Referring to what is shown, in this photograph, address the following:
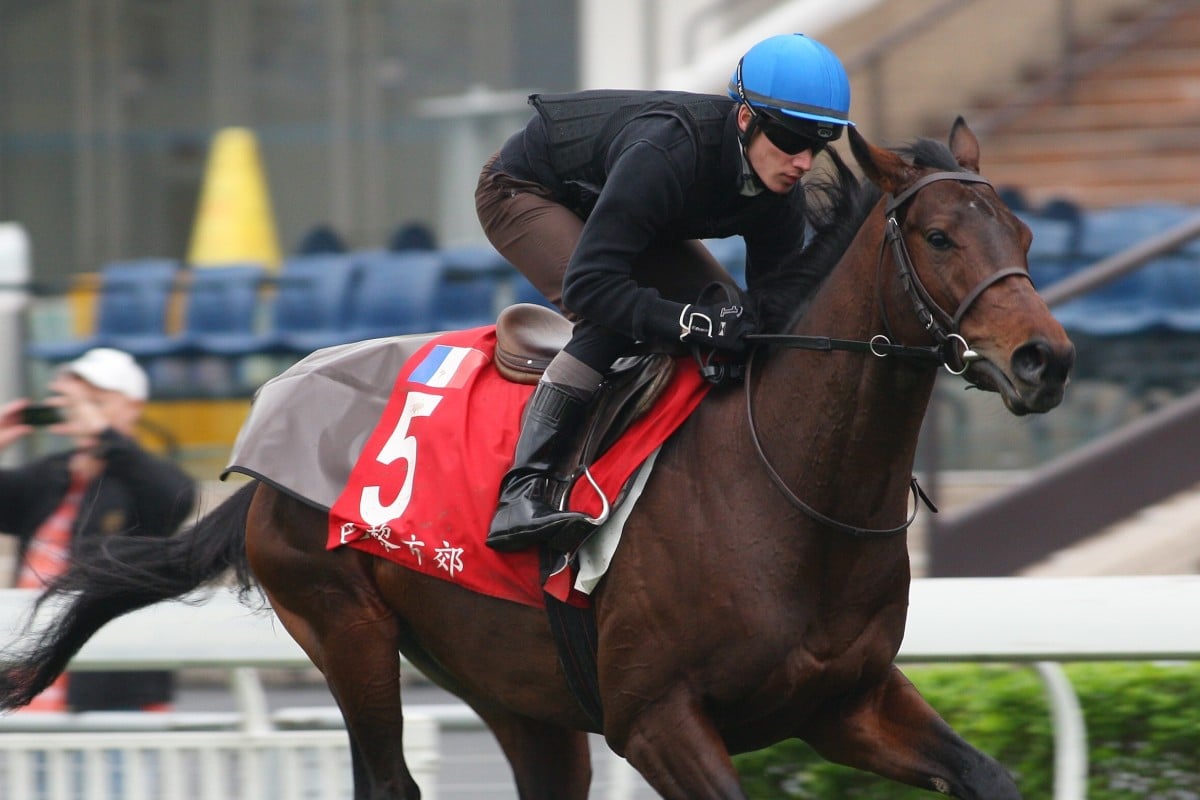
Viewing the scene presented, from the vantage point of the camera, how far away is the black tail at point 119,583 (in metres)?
4.66

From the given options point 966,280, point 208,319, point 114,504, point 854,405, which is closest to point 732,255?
point 208,319

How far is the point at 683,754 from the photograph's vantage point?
3654 millimetres

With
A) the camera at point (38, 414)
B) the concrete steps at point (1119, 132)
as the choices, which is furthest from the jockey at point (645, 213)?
the concrete steps at point (1119, 132)

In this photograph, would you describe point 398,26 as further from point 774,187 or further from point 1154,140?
point 774,187

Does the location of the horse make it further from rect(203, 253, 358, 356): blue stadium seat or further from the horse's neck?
rect(203, 253, 358, 356): blue stadium seat

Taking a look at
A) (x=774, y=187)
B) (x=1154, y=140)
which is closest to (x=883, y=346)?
(x=774, y=187)

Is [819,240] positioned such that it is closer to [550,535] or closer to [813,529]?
[813,529]

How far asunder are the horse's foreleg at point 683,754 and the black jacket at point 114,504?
6.84ft

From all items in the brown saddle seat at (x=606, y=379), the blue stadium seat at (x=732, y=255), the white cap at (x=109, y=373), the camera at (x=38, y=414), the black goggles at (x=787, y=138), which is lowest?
the camera at (x=38, y=414)

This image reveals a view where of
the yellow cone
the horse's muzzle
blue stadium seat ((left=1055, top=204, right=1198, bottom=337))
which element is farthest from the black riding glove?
the yellow cone

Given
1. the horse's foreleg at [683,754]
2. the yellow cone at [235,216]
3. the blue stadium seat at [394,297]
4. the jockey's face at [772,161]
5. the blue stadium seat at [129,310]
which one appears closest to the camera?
the horse's foreleg at [683,754]

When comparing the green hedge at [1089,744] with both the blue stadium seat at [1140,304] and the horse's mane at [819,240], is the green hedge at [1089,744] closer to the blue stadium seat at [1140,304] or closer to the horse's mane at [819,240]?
the horse's mane at [819,240]

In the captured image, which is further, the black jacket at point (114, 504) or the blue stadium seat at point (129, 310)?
the blue stadium seat at point (129, 310)

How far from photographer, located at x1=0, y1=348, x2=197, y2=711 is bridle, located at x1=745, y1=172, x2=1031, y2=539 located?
88.4 inches
